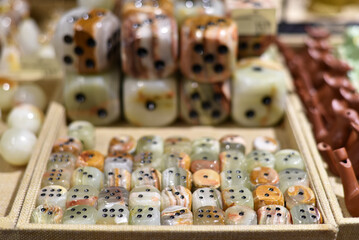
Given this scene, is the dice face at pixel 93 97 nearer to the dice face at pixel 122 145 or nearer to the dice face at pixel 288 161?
the dice face at pixel 122 145

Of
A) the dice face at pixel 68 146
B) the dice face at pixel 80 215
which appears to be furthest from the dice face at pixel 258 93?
the dice face at pixel 80 215

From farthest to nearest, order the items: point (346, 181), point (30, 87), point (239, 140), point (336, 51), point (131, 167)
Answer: point (336, 51)
point (30, 87)
point (239, 140)
point (131, 167)
point (346, 181)

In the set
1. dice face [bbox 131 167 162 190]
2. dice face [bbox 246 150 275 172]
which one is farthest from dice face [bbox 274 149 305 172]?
dice face [bbox 131 167 162 190]

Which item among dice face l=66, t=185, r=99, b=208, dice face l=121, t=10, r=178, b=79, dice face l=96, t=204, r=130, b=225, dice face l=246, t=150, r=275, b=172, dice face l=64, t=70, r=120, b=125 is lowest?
dice face l=96, t=204, r=130, b=225

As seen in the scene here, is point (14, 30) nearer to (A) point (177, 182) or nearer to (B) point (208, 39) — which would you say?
(B) point (208, 39)

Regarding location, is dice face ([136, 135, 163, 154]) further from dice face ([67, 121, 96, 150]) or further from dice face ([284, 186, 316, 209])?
Result: dice face ([284, 186, 316, 209])

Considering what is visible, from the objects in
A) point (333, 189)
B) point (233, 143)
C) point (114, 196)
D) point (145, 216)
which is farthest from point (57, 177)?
point (333, 189)

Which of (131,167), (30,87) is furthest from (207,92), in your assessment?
(30,87)
